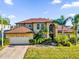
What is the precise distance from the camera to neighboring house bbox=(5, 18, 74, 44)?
4239cm

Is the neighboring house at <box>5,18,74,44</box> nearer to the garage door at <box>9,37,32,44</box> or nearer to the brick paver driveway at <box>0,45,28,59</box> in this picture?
the garage door at <box>9,37,32,44</box>

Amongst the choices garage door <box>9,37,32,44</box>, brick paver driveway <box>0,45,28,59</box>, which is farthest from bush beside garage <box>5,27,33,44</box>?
brick paver driveway <box>0,45,28,59</box>

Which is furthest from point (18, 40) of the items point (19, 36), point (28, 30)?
point (28, 30)

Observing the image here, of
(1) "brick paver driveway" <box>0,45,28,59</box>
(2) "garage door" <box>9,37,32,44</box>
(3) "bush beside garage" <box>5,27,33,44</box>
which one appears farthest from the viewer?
(2) "garage door" <box>9,37,32,44</box>

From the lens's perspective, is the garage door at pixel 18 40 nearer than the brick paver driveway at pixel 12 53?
No

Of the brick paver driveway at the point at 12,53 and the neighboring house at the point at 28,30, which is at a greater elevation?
the neighboring house at the point at 28,30

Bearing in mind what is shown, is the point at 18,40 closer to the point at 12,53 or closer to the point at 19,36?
the point at 19,36

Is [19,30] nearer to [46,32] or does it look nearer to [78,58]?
[46,32]

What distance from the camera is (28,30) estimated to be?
→ 43188mm

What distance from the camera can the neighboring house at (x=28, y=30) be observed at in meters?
42.4

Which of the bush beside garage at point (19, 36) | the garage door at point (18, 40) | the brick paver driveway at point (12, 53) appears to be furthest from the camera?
the garage door at point (18, 40)

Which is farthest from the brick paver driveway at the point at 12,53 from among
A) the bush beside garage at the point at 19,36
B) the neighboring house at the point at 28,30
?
the neighboring house at the point at 28,30

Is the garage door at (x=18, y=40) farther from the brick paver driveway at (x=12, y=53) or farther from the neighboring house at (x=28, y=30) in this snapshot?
the brick paver driveway at (x=12, y=53)

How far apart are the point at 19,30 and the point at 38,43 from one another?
5.59 metres
